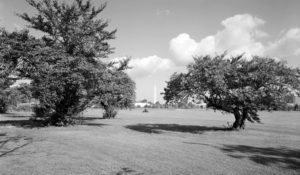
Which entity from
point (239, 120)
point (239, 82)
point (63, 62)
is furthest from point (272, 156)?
point (63, 62)

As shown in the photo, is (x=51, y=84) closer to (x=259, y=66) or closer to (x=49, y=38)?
(x=49, y=38)

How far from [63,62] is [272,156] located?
63.1ft

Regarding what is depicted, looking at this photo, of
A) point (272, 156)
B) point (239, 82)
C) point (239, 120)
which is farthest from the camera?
point (239, 120)

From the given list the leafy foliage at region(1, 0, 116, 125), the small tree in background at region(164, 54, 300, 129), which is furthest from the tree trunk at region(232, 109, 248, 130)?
the leafy foliage at region(1, 0, 116, 125)

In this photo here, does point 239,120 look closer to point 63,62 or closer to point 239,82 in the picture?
point 239,82

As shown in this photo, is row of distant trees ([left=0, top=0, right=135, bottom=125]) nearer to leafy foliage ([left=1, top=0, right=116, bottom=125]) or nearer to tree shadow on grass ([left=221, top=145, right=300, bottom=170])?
leafy foliage ([left=1, top=0, right=116, bottom=125])

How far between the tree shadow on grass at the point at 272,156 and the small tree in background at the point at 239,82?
7643mm

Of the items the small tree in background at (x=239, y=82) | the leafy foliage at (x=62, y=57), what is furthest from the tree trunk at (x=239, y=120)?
the leafy foliage at (x=62, y=57)

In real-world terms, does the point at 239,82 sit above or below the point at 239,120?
above

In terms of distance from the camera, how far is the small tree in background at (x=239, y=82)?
19.4m

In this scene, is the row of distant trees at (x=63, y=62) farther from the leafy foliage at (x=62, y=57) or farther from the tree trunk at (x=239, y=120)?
the tree trunk at (x=239, y=120)

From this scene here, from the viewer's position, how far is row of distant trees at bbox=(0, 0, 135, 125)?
2056 centimetres

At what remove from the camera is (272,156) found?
10.6m

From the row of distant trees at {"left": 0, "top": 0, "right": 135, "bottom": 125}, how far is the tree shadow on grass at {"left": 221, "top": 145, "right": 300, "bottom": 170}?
49.7ft
